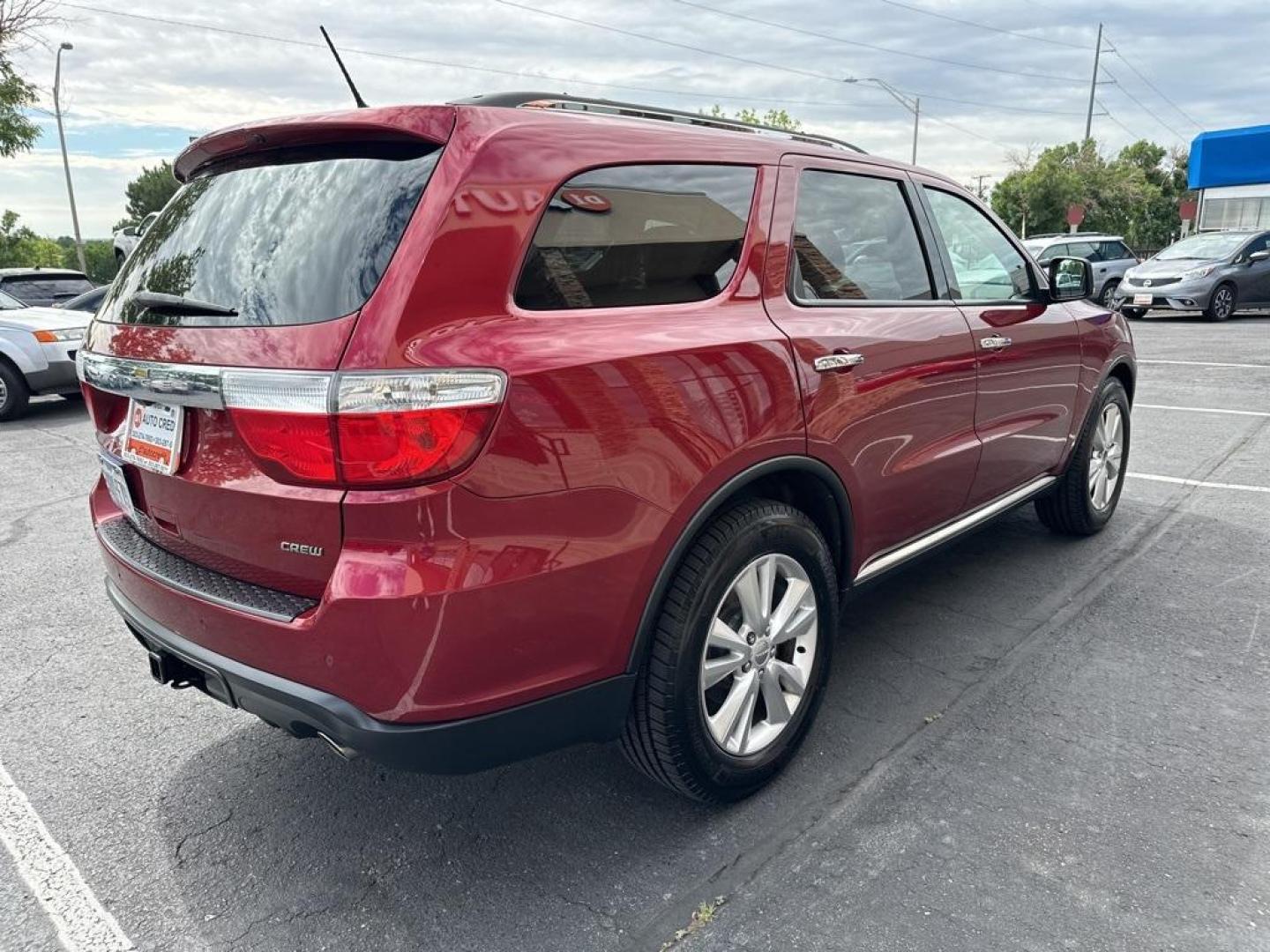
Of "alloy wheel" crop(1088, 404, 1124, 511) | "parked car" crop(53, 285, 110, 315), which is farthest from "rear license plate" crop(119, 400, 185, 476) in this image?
"parked car" crop(53, 285, 110, 315)

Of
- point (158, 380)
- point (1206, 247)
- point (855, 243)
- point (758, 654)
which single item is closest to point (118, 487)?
point (158, 380)

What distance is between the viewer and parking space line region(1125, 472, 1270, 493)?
549cm

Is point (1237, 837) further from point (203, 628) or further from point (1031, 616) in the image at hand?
point (203, 628)

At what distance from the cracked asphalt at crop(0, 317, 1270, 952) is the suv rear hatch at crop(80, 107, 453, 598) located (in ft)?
2.74

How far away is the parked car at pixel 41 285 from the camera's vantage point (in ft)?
34.7

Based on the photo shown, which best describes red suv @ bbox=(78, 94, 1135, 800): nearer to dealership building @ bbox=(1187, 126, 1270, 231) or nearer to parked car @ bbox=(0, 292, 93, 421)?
parked car @ bbox=(0, 292, 93, 421)

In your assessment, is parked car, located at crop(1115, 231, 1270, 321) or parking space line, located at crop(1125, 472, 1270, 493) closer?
parking space line, located at crop(1125, 472, 1270, 493)

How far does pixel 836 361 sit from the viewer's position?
2.63 metres

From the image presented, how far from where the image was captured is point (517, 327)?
1.92 metres

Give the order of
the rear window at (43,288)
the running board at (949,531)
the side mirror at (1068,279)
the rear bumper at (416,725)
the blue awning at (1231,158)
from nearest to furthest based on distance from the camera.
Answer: the rear bumper at (416,725) → the running board at (949,531) → the side mirror at (1068,279) → the rear window at (43,288) → the blue awning at (1231,158)

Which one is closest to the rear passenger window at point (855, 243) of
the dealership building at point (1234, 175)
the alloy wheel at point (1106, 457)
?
the alloy wheel at point (1106, 457)

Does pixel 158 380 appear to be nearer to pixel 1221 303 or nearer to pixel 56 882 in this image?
pixel 56 882

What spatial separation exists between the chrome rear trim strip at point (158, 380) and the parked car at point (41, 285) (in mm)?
9747

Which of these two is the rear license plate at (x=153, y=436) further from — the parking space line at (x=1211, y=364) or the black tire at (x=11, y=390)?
the parking space line at (x=1211, y=364)
